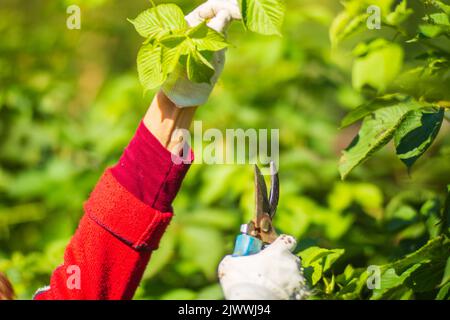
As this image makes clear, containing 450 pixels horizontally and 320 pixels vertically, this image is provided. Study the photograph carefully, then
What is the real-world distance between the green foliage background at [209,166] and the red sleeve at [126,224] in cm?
33

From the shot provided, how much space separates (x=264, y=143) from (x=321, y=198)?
9.1 inches

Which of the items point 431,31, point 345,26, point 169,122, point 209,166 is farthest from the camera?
point 209,166

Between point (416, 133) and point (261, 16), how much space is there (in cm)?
27

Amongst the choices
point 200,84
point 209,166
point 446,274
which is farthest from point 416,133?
point 209,166

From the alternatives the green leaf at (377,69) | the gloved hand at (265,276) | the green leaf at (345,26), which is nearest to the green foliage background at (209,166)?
the green leaf at (377,69)

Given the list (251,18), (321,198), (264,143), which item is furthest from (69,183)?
(251,18)

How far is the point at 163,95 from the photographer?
3.86 feet

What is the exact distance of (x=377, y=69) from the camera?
5.51 ft

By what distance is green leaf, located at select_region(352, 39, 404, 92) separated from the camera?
5.36ft

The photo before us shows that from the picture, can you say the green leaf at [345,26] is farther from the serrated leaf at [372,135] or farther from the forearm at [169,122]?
the forearm at [169,122]

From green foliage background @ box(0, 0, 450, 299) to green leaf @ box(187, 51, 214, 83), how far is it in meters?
0.57

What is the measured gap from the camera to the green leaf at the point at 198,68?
3.43 feet

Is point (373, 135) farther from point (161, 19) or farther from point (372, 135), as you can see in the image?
point (161, 19)

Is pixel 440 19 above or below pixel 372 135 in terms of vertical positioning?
above
